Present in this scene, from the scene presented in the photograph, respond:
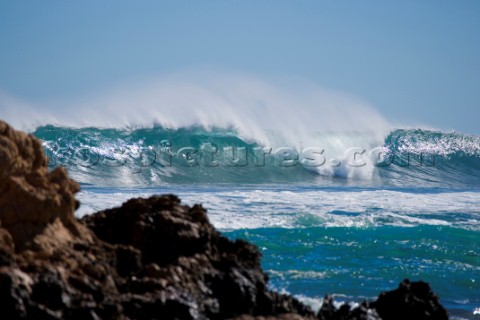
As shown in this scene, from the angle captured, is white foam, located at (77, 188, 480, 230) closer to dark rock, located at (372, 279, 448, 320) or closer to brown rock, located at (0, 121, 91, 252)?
dark rock, located at (372, 279, 448, 320)

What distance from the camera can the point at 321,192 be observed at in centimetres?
2766

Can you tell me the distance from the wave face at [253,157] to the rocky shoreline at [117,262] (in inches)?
950

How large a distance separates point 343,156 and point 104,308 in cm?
3822

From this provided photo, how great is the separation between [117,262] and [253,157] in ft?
111

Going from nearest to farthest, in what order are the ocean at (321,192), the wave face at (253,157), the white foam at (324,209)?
the ocean at (321,192) → the white foam at (324,209) → the wave face at (253,157)

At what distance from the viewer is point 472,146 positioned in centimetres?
4778

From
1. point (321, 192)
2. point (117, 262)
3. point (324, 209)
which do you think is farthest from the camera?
point (321, 192)

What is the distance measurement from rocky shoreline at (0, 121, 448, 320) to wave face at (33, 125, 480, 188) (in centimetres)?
2414

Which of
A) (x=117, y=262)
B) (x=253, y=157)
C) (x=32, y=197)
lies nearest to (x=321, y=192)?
(x=253, y=157)

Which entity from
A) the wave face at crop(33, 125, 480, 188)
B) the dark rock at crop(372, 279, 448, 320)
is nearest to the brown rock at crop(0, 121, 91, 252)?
the dark rock at crop(372, 279, 448, 320)

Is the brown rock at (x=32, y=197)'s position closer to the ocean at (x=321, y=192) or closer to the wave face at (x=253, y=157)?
the ocean at (x=321, y=192)

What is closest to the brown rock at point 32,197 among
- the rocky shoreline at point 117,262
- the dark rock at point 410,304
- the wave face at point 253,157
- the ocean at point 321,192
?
the rocky shoreline at point 117,262

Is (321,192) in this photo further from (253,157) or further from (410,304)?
(410,304)

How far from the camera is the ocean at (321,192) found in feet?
40.8
